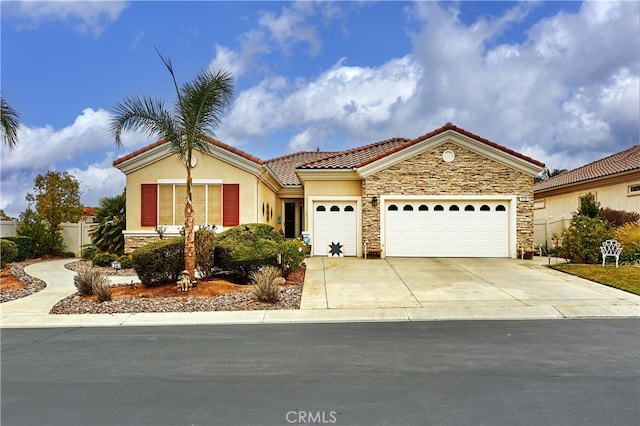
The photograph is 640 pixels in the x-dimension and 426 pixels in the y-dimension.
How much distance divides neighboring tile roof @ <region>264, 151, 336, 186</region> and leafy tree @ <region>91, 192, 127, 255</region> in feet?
22.3

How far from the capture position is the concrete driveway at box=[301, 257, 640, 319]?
1055cm

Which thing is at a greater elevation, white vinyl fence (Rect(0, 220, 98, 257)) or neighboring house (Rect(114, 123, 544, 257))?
Result: neighboring house (Rect(114, 123, 544, 257))

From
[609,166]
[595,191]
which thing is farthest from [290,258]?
[609,166]

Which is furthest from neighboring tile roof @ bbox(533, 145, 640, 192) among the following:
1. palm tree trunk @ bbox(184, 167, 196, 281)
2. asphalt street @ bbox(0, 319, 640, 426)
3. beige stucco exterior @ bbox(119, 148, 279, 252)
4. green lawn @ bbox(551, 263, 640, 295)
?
palm tree trunk @ bbox(184, 167, 196, 281)

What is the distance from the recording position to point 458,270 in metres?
16.0

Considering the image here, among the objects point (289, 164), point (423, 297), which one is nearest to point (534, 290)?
point (423, 297)

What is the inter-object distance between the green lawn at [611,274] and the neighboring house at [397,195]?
3.77 m

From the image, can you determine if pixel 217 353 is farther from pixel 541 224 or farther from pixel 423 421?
pixel 541 224

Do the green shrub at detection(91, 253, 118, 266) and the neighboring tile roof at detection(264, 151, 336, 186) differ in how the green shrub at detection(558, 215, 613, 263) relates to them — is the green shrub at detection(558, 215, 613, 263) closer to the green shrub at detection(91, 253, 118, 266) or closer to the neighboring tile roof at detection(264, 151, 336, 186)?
the neighboring tile roof at detection(264, 151, 336, 186)

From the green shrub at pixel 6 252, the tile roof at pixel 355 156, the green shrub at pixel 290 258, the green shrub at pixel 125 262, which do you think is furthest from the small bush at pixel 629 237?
the green shrub at pixel 6 252

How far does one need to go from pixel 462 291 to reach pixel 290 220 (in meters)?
13.9

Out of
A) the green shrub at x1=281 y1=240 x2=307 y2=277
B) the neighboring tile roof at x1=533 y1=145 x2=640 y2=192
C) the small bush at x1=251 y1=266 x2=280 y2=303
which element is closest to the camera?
the small bush at x1=251 y1=266 x2=280 y2=303

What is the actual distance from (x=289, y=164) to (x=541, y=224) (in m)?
14.1

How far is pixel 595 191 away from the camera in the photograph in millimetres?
23656
